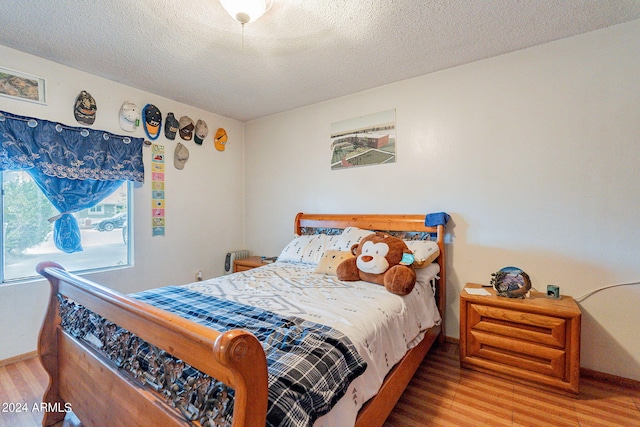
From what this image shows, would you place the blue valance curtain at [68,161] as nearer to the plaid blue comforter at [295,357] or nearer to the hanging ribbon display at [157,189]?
the hanging ribbon display at [157,189]

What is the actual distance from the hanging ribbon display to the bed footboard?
1443 millimetres

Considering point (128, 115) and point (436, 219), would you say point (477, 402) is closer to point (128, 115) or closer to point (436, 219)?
point (436, 219)

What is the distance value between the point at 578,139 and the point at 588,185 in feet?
1.12

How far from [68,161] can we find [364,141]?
107 inches

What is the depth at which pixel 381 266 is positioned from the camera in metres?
2.04

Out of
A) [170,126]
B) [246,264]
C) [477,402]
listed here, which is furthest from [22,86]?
[477,402]

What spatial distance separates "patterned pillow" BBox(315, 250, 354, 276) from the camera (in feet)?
7.81

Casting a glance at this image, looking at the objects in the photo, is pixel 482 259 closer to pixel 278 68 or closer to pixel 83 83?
pixel 278 68

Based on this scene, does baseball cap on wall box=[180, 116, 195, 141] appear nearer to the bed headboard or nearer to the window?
the window

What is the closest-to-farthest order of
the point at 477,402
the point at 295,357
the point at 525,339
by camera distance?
the point at 295,357
the point at 477,402
the point at 525,339

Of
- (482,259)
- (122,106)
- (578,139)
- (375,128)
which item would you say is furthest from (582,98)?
(122,106)

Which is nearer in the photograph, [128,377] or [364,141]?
[128,377]

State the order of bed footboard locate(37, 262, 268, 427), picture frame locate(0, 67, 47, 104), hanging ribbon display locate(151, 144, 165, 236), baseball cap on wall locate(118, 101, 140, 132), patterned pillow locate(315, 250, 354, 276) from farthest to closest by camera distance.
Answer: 1. hanging ribbon display locate(151, 144, 165, 236)
2. baseball cap on wall locate(118, 101, 140, 132)
3. patterned pillow locate(315, 250, 354, 276)
4. picture frame locate(0, 67, 47, 104)
5. bed footboard locate(37, 262, 268, 427)

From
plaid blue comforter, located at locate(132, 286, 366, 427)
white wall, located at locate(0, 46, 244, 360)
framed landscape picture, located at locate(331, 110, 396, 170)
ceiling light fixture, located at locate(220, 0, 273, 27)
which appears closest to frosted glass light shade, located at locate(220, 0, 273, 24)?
ceiling light fixture, located at locate(220, 0, 273, 27)
